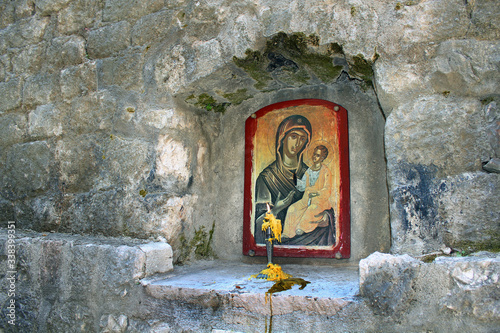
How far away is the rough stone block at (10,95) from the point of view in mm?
2723

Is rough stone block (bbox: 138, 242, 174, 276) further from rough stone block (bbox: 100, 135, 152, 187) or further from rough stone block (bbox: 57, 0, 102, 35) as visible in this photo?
rough stone block (bbox: 57, 0, 102, 35)

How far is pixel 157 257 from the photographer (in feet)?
6.70

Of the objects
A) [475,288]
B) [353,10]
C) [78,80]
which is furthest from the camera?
[78,80]

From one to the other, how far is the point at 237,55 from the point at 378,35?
0.76 m

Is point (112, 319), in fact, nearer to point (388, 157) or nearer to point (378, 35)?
point (388, 157)

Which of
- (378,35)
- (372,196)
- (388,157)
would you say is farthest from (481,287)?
(378,35)

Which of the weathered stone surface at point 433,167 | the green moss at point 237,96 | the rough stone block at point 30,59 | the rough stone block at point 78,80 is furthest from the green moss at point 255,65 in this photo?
the rough stone block at point 30,59

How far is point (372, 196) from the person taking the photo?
224 centimetres

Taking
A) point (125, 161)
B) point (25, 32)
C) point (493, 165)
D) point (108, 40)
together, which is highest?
point (25, 32)

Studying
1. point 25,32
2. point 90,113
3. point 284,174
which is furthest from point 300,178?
point 25,32

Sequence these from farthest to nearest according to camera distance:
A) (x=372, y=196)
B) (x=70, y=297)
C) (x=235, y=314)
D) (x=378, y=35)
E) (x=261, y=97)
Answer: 1. (x=261, y=97)
2. (x=372, y=196)
3. (x=70, y=297)
4. (x=378, y=35)
5. (x=235, y=314)

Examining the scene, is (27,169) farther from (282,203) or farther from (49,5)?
(282,203)

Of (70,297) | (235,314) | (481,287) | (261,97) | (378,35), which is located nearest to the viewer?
A: (481,287)

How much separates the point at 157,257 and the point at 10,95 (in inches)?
70.5
